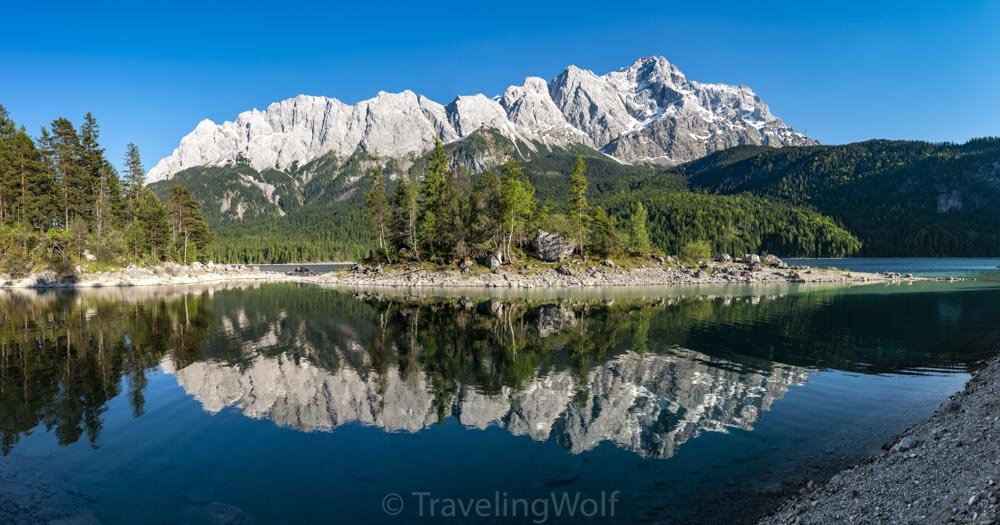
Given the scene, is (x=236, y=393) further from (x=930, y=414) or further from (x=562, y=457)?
(x=930, y=414)

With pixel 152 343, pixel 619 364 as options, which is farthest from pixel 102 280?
pixel 619 364

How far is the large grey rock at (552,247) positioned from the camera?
108 metres

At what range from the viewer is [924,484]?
499 inches

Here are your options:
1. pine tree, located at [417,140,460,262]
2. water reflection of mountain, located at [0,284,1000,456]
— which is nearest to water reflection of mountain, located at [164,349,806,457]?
water reflection of mountain, located at [0,284,1000,456]

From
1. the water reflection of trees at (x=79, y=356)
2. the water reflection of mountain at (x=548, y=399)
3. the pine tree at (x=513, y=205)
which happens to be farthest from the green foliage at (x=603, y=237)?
the water reflection of mountain at (x=548, y=399)

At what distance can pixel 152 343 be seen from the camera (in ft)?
134

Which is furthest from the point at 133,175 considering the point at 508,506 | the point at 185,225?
the point at 508,506

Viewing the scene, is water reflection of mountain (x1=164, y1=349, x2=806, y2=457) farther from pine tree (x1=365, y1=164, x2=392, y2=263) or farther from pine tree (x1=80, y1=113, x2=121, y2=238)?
pine tree (x1=80, y1=113, x2=121, y2=238)

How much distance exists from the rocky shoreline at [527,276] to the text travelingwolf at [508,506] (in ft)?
262

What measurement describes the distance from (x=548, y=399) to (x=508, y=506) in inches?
424

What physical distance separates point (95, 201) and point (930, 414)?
145238mm

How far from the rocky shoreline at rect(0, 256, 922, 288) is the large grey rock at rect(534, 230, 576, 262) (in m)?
4.03

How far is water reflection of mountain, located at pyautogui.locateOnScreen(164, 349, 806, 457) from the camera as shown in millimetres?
21750

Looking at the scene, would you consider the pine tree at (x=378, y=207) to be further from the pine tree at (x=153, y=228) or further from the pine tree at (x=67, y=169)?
the pine tree at (x=67, y=169)
